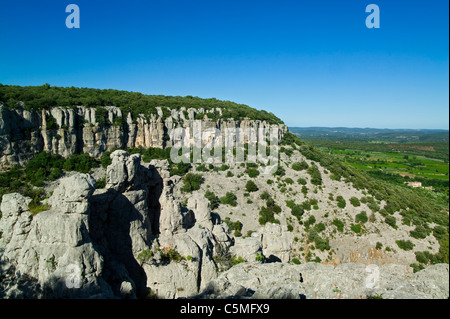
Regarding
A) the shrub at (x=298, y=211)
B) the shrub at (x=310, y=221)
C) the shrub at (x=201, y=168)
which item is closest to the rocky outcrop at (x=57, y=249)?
the shrub at (x=310, y=221)

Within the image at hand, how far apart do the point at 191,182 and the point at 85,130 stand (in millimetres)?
22583

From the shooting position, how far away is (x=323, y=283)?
1126cm

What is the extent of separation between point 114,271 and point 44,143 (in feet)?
132

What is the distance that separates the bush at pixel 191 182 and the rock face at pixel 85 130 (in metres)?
13.0

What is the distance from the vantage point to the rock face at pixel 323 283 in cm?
961

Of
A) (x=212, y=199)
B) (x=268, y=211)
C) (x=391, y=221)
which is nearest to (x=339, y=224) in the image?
(x=391, y=221)

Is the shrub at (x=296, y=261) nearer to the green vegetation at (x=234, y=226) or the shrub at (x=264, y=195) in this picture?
the green vegetation at (x=234, y=226)

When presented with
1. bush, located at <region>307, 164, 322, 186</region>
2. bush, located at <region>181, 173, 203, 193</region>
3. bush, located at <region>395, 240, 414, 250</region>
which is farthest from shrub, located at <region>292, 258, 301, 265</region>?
bush, located at <region>181, 173, 203, 193</region>

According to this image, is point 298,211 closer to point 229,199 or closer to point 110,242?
point 229,199

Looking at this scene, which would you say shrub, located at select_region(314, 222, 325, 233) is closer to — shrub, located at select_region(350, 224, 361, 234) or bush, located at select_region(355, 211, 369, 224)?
shrub, located at select_region(350, 224, 361, 234)

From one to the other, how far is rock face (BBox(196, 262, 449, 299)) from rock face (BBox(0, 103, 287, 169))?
4218 centimetres
